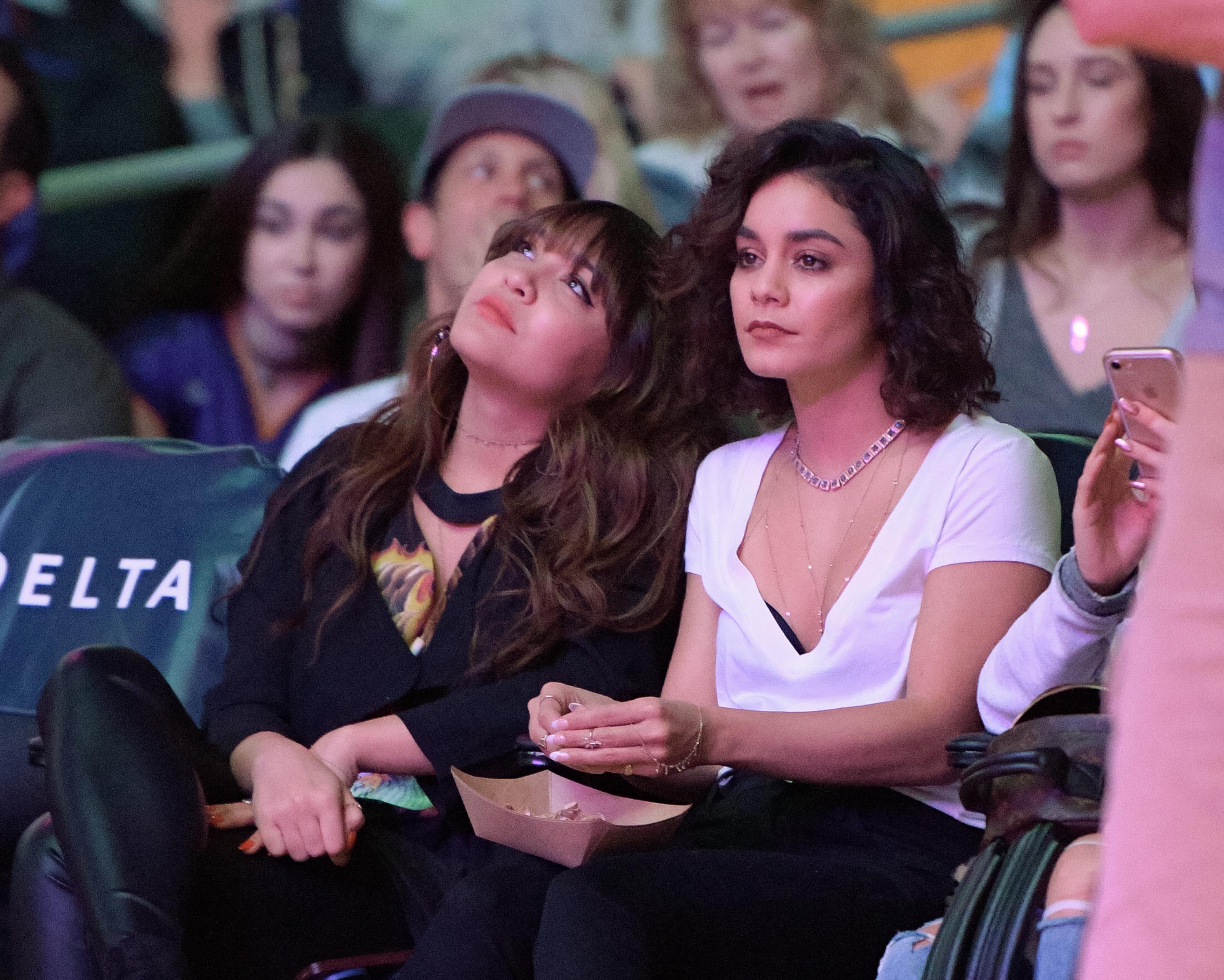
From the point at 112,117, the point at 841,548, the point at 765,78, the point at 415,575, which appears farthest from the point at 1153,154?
the point at 112,117

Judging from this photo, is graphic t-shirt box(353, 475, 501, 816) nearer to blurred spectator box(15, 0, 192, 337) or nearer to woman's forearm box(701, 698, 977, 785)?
woman's forearm box(701, 698, 977, 785)

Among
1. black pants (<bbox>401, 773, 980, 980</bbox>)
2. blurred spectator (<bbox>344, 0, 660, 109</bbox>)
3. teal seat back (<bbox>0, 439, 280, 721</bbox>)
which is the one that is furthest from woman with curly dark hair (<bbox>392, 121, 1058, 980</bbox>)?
blurred spectator (<bbox>344, 0, 660, 109</bbox>)

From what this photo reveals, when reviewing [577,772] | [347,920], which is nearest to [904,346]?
[577,772]

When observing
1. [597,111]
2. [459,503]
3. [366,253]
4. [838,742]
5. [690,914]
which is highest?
[597,111]

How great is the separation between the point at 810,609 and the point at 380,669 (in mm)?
544

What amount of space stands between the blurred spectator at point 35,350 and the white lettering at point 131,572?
2.82 ft

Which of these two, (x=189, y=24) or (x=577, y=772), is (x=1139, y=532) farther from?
(x=189, y=24)

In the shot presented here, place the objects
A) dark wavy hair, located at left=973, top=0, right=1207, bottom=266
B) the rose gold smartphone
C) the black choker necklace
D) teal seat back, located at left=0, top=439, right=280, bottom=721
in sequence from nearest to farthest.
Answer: the rose gold smartphone
the black choker necklace
teal seat back, located at left=0, top=439, right=280, bottom=721
dark wavy hair, located at left=973, top=0, right=1207, bottom=266

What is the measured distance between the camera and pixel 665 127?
288cm

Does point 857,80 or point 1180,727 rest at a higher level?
point 857,80

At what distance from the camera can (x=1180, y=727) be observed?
2.42ft

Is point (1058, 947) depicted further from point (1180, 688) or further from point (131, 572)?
point (131, 572)

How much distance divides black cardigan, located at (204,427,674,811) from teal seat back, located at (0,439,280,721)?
8.8 inches

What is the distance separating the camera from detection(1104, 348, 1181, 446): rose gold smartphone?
46.2 inches
